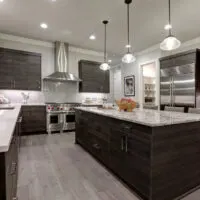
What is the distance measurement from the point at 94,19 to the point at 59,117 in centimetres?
315

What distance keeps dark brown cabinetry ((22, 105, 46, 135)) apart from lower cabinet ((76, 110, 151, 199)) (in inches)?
91.7

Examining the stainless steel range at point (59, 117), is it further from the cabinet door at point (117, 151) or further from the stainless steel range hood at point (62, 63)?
the cabinet door at point (117, 151)

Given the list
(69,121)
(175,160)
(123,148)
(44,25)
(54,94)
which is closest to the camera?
(175,160)

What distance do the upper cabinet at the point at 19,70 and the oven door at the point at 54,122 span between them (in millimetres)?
1046

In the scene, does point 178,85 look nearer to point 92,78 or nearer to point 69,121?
point 92,78

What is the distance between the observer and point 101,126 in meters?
2.59

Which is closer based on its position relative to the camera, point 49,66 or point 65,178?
point 65,178

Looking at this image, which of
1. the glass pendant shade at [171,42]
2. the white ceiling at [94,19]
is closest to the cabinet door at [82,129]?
the glass pendant shade at [171,42]

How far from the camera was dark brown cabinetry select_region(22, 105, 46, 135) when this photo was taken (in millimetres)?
4574

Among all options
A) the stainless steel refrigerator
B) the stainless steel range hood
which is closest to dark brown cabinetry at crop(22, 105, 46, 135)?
the stainless steel range hood

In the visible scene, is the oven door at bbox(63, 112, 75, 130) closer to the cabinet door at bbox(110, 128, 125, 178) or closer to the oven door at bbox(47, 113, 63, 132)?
the oven door at bbox(47, 113, 63, 132)

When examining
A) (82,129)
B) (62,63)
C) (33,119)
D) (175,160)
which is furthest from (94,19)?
(175,160)

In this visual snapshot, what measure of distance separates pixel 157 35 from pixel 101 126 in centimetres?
367

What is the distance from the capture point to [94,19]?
3742 mm
